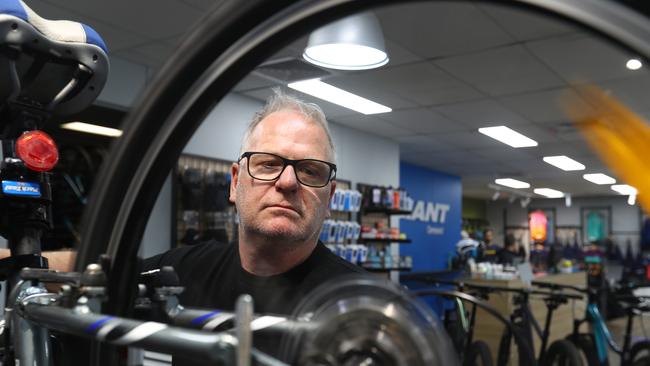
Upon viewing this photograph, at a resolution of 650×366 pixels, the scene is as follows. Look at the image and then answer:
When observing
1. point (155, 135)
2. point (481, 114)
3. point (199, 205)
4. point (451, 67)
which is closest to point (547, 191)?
point (481, 114)

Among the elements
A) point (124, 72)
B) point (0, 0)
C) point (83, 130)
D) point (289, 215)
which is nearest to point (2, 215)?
point (0, 0)

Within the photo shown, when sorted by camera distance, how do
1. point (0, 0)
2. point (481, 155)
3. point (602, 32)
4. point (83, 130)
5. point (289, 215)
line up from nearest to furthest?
point (602, 32)
point (0, 0)
point (289, 215)
point (83, 130)
point (481, 155)

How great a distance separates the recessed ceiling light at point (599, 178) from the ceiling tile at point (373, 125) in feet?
17.5

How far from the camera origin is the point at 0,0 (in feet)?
2.31

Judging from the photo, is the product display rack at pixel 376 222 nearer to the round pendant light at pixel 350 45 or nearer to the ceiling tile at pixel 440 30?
the ceiling tile at pixel 440 30

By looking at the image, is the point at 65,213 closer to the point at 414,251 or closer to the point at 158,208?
the point at 158,208

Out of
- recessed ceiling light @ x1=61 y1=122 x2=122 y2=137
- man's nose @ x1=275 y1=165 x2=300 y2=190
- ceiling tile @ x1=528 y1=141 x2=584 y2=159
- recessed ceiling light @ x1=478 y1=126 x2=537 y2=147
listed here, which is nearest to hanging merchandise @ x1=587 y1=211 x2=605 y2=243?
ceiling tile @ x1=528 y1=141 x2=584 y2=159

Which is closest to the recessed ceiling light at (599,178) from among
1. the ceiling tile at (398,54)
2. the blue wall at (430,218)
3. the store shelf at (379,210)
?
the blue wall at (430,218)

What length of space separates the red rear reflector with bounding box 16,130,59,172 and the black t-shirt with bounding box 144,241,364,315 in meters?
0.40

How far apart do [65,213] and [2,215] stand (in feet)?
13.5

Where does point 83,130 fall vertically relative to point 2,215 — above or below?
above

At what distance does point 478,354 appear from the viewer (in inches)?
156

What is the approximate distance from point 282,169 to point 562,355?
381cm

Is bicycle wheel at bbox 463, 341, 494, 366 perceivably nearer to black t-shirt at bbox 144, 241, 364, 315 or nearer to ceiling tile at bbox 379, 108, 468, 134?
ceiling tile at bbox 379, 108, 468, 134
